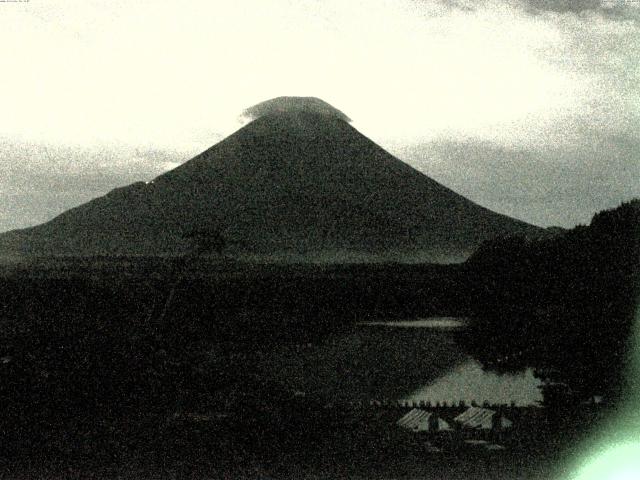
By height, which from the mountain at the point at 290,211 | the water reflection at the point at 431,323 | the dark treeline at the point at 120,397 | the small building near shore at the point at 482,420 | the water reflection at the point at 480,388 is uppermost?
the mountain at the point at 290,211

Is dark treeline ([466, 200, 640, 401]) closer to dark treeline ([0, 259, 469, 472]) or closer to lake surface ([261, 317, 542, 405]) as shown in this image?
lake surface ([261, 317, 542, 405])

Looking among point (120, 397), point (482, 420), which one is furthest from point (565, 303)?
point (120, 397)

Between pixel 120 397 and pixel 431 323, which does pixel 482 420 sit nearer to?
pixel 120 397

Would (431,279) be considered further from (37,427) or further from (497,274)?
(37,427)

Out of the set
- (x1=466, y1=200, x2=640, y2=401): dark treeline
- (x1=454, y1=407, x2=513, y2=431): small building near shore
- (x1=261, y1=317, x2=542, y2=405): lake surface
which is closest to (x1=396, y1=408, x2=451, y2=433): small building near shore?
(x1=454, y1=407, x2=513, y2=431): small building near shore

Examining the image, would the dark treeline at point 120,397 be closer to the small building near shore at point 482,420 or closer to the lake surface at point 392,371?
the small building near shore at point 482,420

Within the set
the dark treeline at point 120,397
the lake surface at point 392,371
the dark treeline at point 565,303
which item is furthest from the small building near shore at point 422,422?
the lake surface at point 392,371
